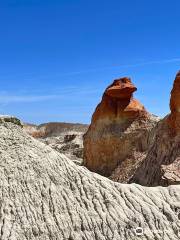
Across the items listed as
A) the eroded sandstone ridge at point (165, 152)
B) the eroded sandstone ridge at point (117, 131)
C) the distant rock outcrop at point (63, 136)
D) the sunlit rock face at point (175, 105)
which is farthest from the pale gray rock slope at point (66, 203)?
the distant rock outcrop at point (63, 136)

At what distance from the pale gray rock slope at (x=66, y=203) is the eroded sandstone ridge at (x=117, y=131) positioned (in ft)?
43.8

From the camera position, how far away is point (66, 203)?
38.3 ft

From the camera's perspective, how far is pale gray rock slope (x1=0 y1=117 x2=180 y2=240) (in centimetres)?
1112

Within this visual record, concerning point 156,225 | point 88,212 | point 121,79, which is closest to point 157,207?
point 156,225

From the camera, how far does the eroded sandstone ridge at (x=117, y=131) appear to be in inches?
1052

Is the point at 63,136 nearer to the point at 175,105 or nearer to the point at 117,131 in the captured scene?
the point at 117,131

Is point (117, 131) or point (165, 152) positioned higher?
point (117, 131)

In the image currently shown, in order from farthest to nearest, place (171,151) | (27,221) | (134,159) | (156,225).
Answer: (134,159) < (171,151) < (156,225) < (27,221)

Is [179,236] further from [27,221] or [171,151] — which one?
[171,151]

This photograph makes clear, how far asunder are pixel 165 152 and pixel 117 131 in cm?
768

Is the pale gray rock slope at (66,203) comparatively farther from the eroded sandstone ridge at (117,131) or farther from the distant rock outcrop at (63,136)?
the distant rock outcrop at (63,136)

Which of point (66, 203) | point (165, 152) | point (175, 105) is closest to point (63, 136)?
point (175, 105)

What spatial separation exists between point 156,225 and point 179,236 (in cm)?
56

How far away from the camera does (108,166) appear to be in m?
27.4
